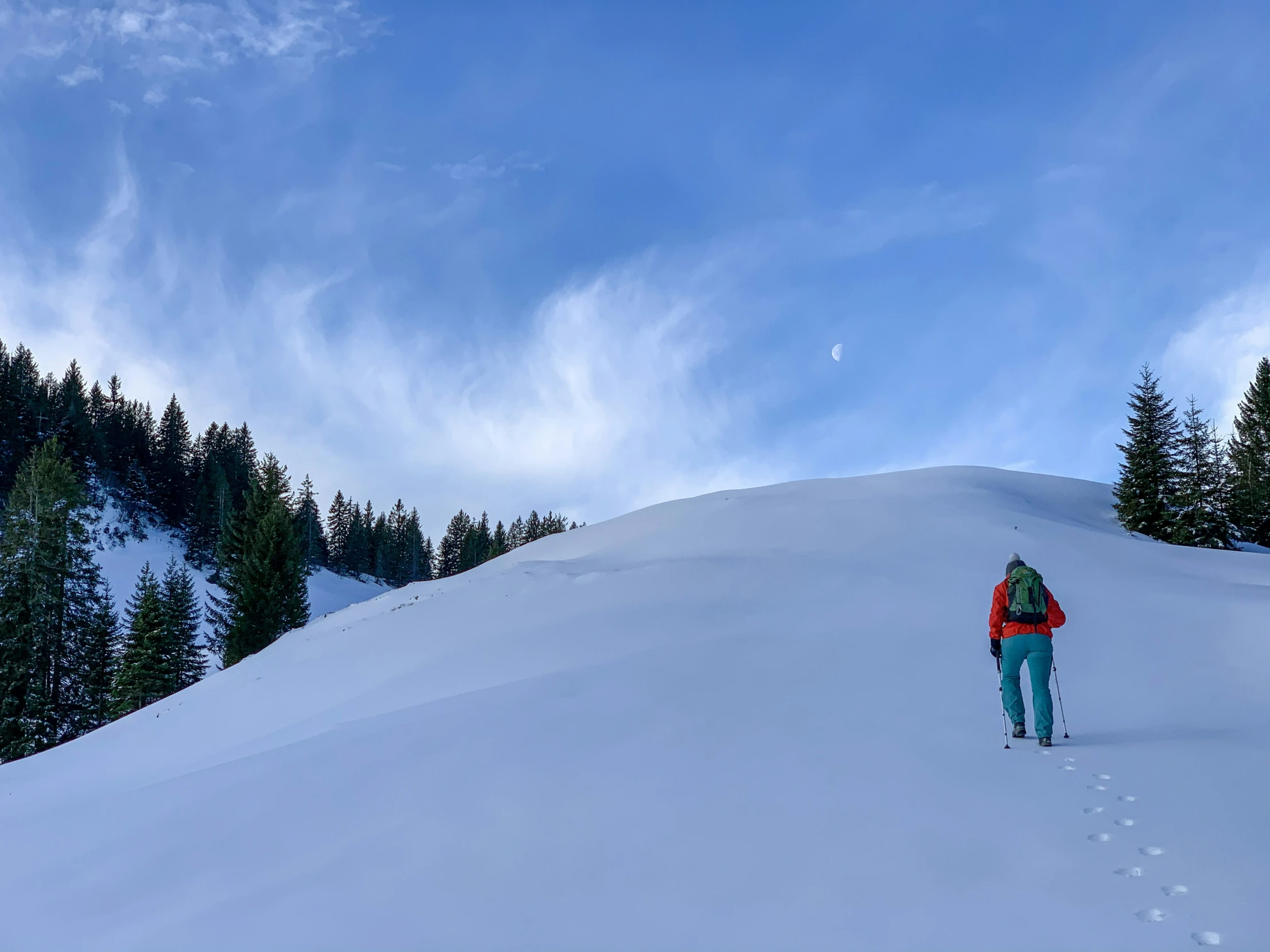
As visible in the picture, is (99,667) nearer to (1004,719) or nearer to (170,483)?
(1004,719)

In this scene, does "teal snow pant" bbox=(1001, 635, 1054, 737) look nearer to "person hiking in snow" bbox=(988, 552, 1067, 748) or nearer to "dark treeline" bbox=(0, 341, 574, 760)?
"person hiking in snow" bbox=(988, 552, 1067, 748)

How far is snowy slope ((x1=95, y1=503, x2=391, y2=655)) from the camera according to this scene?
5803 cm

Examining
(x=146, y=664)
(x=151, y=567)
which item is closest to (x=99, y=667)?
(x=146, y=664)

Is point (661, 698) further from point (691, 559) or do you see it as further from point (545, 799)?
point (691, 559)

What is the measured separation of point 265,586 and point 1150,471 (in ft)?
140

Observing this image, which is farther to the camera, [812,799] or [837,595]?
[837,595]

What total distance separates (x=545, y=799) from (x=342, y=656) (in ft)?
34.4

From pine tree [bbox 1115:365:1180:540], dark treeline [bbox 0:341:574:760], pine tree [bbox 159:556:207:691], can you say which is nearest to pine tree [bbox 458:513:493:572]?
dark treeline [bbox 0:341:574:760]

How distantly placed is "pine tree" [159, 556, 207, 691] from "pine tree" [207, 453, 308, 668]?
1490 millimetres

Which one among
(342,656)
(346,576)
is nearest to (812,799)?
(342,656)

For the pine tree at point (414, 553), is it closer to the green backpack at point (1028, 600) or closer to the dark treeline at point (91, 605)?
the dark treeline at point (91, 605)

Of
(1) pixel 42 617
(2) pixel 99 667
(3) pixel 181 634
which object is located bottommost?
(2) pixel 99 667

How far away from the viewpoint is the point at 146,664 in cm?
3434

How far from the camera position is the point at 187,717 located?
14867mm
